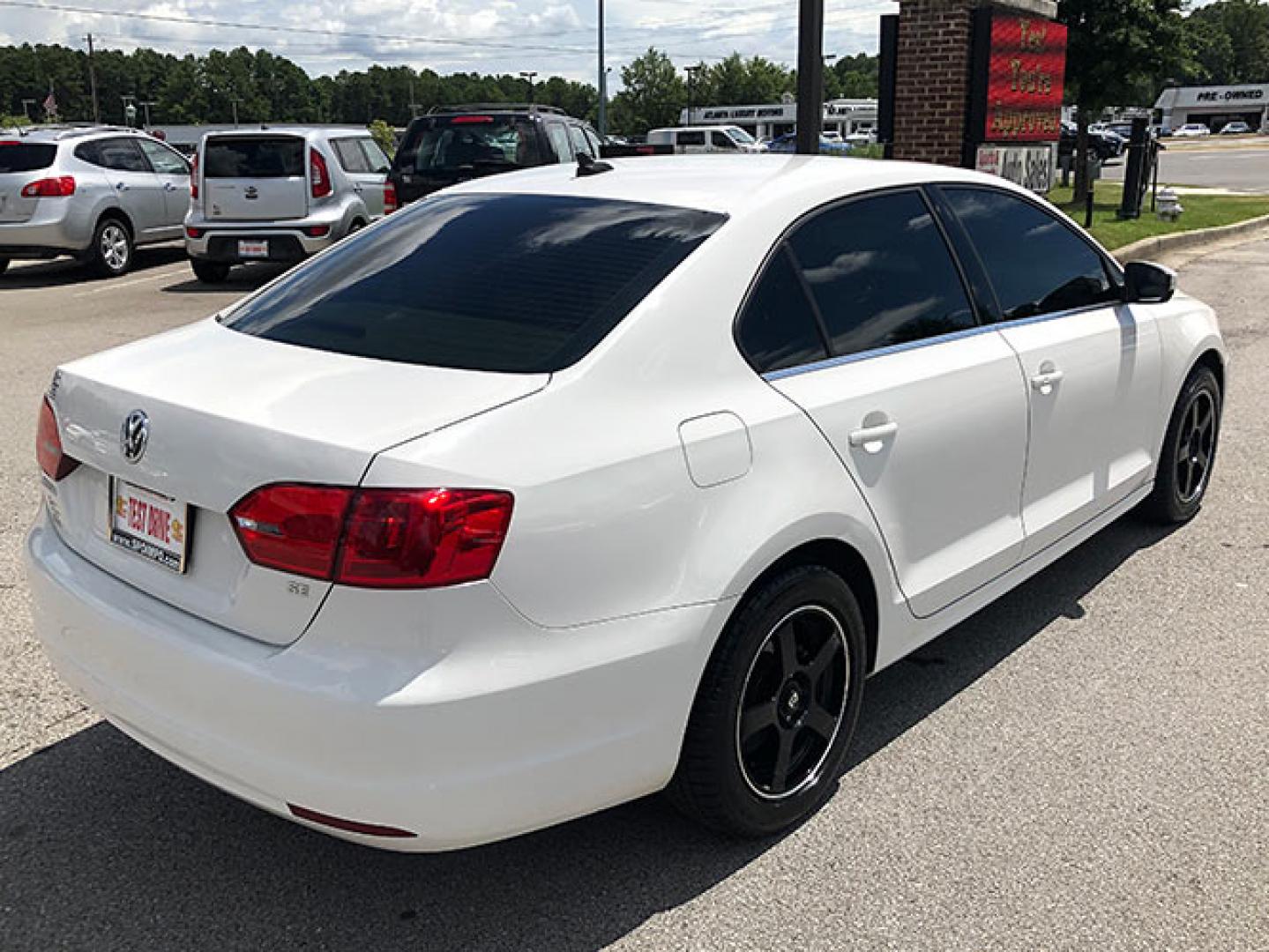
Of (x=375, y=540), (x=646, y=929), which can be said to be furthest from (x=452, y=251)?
(x=646, y=929)

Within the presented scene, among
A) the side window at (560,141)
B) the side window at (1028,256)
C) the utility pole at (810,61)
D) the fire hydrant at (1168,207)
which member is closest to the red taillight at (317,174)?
the side window at (560,141)

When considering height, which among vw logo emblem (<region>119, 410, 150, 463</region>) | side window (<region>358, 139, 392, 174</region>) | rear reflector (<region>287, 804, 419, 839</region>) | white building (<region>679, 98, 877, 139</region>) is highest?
white building (<region>679, 98, 877, 139</region>)

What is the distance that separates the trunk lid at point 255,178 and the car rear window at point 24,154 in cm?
226

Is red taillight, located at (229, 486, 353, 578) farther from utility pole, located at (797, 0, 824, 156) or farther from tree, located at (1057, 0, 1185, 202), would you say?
tree, located at (1057, 0, 1185, 202)

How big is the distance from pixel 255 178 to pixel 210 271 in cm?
139

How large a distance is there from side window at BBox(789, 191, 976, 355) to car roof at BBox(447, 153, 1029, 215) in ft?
0.23

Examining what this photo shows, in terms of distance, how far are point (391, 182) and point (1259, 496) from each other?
931cm

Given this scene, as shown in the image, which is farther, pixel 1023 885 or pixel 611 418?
pixel 1023 885

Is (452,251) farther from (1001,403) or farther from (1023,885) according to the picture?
(1023,885)

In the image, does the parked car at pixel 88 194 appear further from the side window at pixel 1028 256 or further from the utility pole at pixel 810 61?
the side window at pixel 1028 256

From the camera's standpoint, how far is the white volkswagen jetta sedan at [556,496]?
225 cm

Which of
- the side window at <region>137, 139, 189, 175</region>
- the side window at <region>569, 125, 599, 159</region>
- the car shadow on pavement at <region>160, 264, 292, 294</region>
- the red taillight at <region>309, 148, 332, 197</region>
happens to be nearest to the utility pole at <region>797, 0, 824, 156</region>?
the side window at <region>569, 125, 599, 159</region>

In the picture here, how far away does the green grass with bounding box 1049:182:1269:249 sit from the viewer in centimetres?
1594

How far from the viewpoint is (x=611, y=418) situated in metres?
2.51
